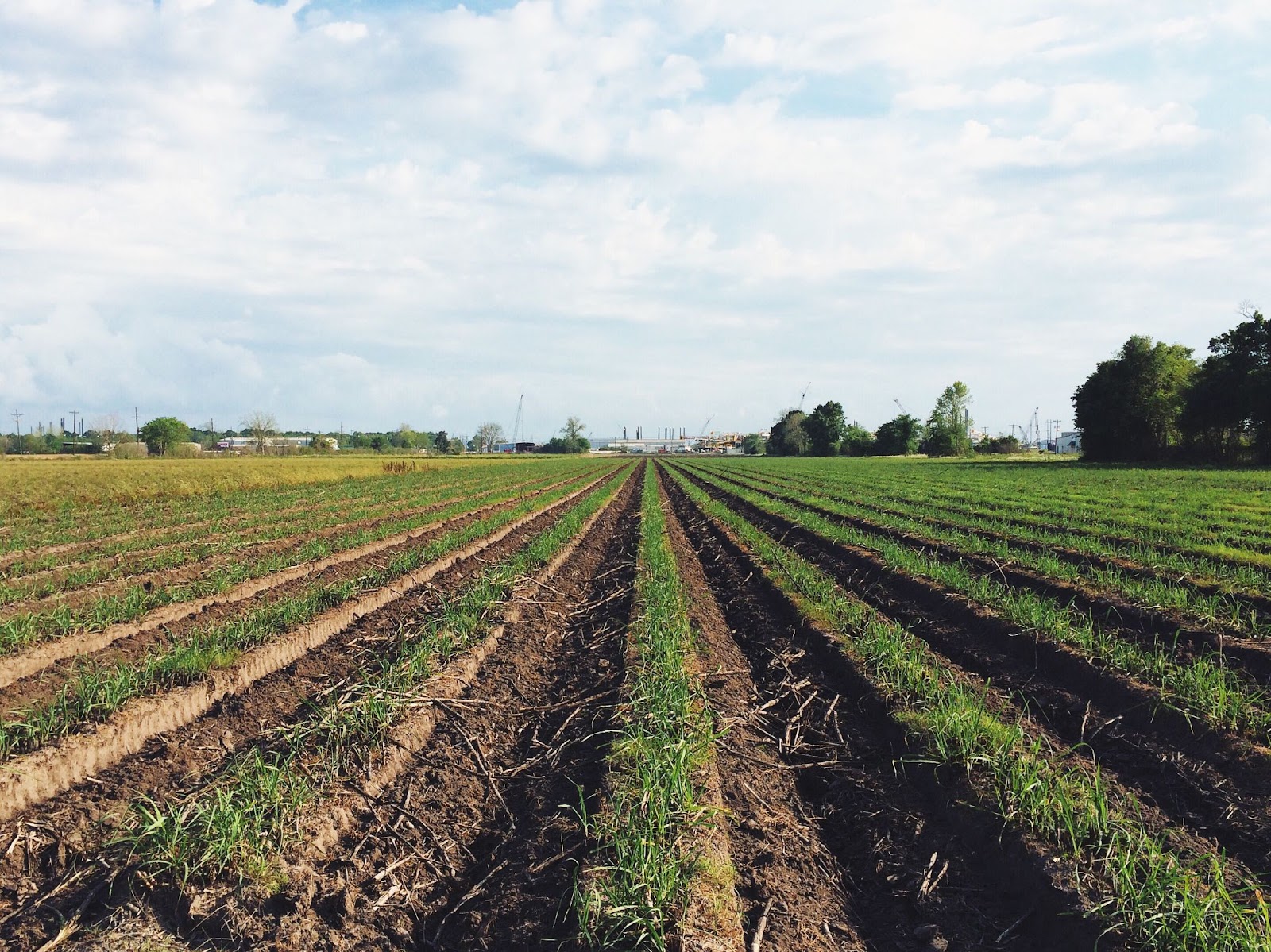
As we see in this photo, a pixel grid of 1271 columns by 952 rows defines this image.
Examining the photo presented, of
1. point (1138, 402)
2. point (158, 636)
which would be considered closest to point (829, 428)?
point (1138, 402)

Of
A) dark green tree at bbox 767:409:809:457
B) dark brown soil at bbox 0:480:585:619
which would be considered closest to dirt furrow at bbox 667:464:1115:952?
dark brown soil at bbox 0:480:585:619

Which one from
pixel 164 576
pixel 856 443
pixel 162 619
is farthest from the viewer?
pixel 856 443

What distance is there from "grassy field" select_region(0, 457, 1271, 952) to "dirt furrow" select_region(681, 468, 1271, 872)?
0.03 m

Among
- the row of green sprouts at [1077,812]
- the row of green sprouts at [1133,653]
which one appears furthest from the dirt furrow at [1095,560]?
the row of green sprouts at [1077,812]

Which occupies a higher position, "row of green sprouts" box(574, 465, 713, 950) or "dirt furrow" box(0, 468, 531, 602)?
"dirt furrow" box(0, 468, 531, 602)

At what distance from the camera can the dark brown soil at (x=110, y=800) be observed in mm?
3789

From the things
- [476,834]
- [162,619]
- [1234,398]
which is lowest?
[476,834]

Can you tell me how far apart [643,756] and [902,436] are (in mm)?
118019

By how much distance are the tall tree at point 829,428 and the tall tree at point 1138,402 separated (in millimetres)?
71101

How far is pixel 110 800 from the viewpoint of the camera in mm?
4887

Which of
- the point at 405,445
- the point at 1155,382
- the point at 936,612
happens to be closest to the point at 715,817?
the point at 936,612

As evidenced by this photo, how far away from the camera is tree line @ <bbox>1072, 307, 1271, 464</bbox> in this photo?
149 feet

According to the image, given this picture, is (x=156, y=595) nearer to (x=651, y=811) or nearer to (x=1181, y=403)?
(x=651, y=811)

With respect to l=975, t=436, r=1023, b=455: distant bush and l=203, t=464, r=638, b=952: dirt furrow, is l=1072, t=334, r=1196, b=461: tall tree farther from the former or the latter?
l=203, t=464, r=638, b=952: dirt furrow
